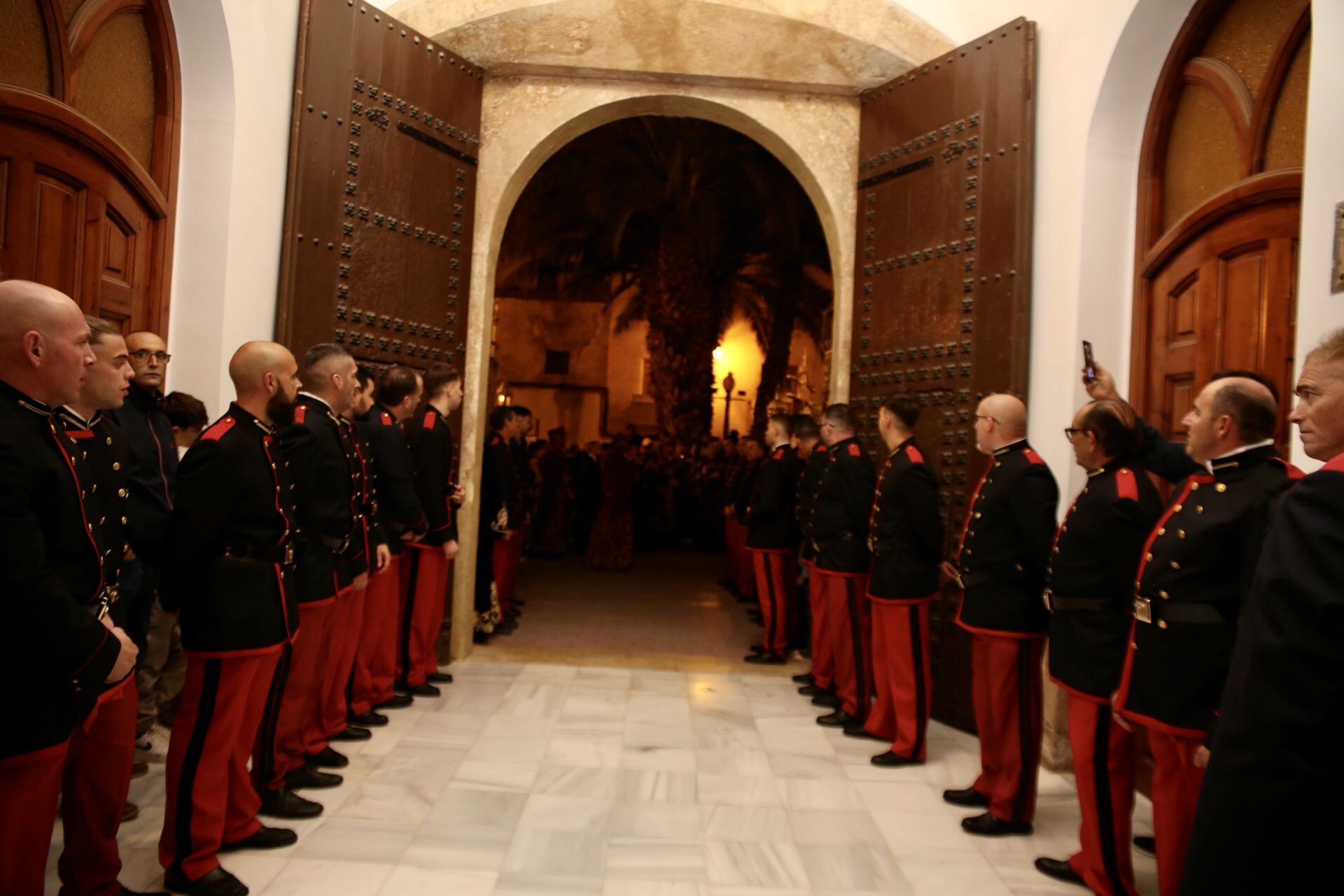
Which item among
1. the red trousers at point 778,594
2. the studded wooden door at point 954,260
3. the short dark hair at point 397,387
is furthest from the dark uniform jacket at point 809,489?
the short dark hair at point 397,387

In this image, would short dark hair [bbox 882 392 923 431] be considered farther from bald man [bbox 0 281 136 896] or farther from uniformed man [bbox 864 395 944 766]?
bald man [bbox 0 281 136 896]

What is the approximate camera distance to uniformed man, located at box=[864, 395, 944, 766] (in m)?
4.81

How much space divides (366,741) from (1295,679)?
178 inches

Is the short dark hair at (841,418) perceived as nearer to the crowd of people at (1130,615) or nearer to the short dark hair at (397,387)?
the crowd of people at (1130,615)

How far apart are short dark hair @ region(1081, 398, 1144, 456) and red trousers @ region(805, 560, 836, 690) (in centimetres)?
287

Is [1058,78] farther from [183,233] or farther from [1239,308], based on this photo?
[183,233]

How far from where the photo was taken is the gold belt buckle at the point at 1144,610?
2.91m

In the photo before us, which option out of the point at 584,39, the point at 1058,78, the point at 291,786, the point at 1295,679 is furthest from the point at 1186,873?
the point at 584,39

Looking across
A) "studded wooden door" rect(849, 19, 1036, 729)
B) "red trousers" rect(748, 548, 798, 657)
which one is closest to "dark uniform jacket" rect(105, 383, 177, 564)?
"studded wooden door" rect(849, 19, 1036, 729)

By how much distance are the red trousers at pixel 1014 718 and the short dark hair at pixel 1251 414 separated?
1512mm

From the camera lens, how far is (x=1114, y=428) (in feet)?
11.0

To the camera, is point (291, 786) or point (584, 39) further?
point (584, 39)

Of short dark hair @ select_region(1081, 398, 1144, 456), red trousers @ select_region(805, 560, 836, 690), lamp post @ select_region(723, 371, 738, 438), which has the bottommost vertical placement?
red trousers @ select_region(805, 560, 836, 690)

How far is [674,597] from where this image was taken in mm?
9898
